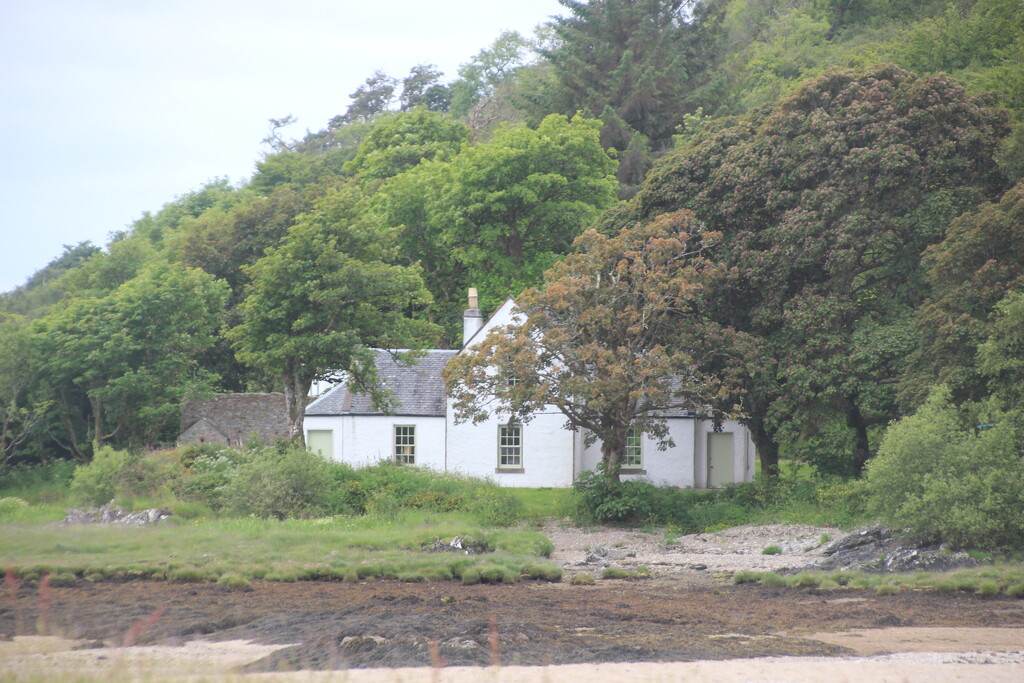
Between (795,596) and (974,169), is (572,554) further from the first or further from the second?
(974,169)

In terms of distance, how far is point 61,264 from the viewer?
3428 inches

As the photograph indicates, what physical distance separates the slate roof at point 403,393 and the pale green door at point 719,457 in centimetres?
1062

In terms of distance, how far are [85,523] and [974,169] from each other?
27.4m

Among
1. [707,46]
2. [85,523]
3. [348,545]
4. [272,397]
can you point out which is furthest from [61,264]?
[348,545]

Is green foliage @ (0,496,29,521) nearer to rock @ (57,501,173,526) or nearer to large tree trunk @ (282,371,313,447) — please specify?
rock @ (57,501,173,526)

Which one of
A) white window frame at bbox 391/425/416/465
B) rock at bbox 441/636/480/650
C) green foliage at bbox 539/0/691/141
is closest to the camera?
rock at bbox 441/636/480/650

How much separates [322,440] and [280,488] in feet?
38.5

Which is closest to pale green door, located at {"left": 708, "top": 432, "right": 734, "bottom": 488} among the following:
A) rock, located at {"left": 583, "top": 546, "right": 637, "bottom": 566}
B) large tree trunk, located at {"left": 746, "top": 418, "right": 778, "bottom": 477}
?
large tree trunk, located at {"left": 746, "top": 418, "right": 778, "bottom": 477}

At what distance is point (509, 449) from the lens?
36.4 meters

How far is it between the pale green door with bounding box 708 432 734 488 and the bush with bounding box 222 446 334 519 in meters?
16.2

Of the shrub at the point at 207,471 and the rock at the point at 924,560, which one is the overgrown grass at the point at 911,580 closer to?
the rock at the point at 924,560

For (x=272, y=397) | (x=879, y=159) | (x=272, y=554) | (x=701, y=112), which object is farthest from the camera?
(x=701, y=112)

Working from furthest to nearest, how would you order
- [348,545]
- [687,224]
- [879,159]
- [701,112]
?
[701,112] → [687,224] → [879,159] → [348,545]

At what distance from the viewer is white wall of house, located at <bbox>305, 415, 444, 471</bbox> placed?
1451 inches
